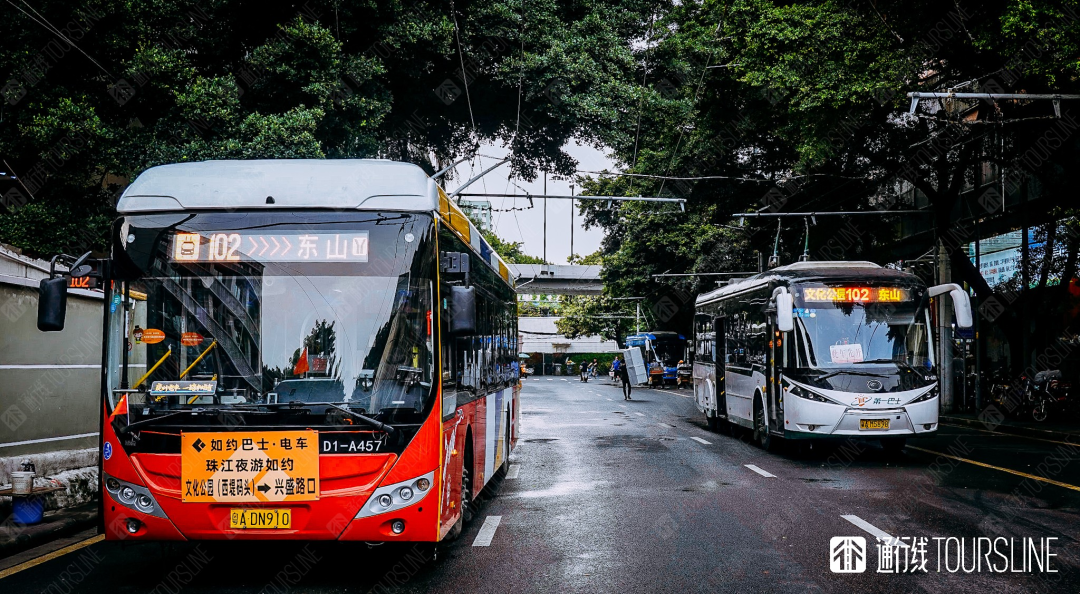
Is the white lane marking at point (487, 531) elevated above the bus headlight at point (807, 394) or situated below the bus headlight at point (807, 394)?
below

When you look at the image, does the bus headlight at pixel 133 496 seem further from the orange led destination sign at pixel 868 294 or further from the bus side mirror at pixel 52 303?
the orange led destination sign at pixel 868 294

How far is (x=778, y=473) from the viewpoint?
44.9 ft

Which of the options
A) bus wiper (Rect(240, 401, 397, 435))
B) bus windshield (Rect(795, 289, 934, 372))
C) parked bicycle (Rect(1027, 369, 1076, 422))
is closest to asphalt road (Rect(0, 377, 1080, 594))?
bus wiper (Rect(240, 401, 397, 435))

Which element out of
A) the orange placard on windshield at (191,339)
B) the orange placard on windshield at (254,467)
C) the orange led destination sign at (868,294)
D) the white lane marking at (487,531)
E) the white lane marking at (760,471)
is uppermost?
the orange led destination sign at (868,294)

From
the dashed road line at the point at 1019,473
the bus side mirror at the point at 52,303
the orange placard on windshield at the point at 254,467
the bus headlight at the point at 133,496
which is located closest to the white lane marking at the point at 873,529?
the dashed road line at the point at 1019,473

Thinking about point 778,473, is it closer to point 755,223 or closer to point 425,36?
point 425,36

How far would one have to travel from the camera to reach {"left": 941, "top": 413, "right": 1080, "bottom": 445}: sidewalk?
18938mm

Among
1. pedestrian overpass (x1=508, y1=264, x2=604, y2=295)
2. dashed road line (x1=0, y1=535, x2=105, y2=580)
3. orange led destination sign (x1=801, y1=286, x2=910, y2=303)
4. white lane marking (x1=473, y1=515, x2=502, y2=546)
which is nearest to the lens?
dashed road line (x1=0, y1=535, x2=105, y2=580)

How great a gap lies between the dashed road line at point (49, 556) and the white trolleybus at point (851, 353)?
10.1 meters

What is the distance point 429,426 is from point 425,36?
14908mm

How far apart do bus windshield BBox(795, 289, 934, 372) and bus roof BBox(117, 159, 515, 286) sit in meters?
9.56

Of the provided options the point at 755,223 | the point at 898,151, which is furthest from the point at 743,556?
the point at 755,223

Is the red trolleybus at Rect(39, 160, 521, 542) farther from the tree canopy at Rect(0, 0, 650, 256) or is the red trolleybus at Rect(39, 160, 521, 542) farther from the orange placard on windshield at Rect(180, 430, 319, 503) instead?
the tree canopy at Rect(0, 0, 650, 256)

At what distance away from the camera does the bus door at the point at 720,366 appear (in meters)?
20.8
